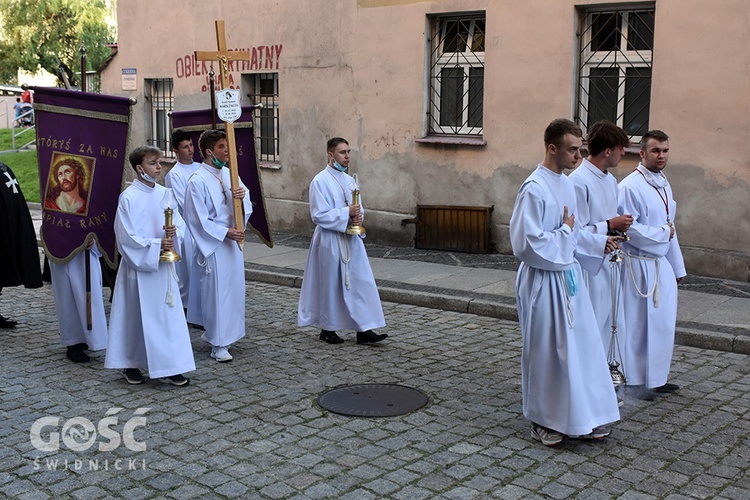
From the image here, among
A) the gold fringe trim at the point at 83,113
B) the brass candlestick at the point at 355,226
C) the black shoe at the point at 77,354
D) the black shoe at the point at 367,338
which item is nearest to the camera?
the gold fringe trim at the point at 83,113

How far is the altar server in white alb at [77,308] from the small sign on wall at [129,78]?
1179 centimetres

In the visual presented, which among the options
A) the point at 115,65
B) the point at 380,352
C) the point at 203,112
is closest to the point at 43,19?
the point at 115,65

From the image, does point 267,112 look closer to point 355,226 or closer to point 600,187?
point 355,226

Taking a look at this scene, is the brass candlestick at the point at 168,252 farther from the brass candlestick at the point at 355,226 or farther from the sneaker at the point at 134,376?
the brass candlestick at the point at 355,226

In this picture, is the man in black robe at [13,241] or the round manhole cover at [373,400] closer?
the round manhole cover at [373,400]

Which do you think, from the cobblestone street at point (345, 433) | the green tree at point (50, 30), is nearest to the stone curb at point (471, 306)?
the cobblestone street at point (345, 433)

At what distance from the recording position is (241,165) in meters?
9.05

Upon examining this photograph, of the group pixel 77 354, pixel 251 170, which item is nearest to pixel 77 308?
pixel 77 354

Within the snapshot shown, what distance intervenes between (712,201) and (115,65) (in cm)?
1318

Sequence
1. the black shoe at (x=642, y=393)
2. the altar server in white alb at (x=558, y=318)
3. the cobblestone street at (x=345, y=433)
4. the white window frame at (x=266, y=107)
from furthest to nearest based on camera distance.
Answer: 1. the white window frame at (x=266, y=107)
2. the black shoe at (x=642, y=393)
3. the altar server in white alb at (x=558, y=318)
4. the cobblestone street at (x=345, y=433)

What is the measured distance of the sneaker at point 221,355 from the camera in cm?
748

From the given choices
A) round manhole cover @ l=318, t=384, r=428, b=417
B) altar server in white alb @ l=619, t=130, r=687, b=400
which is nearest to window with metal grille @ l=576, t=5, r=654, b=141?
altar server in white alb @ l=619, t=130, r=687, b=400

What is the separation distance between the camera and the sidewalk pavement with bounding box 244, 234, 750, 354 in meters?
8.17

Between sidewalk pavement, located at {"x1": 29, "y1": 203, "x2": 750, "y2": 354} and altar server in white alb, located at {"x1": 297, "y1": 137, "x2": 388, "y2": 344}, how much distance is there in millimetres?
1666
